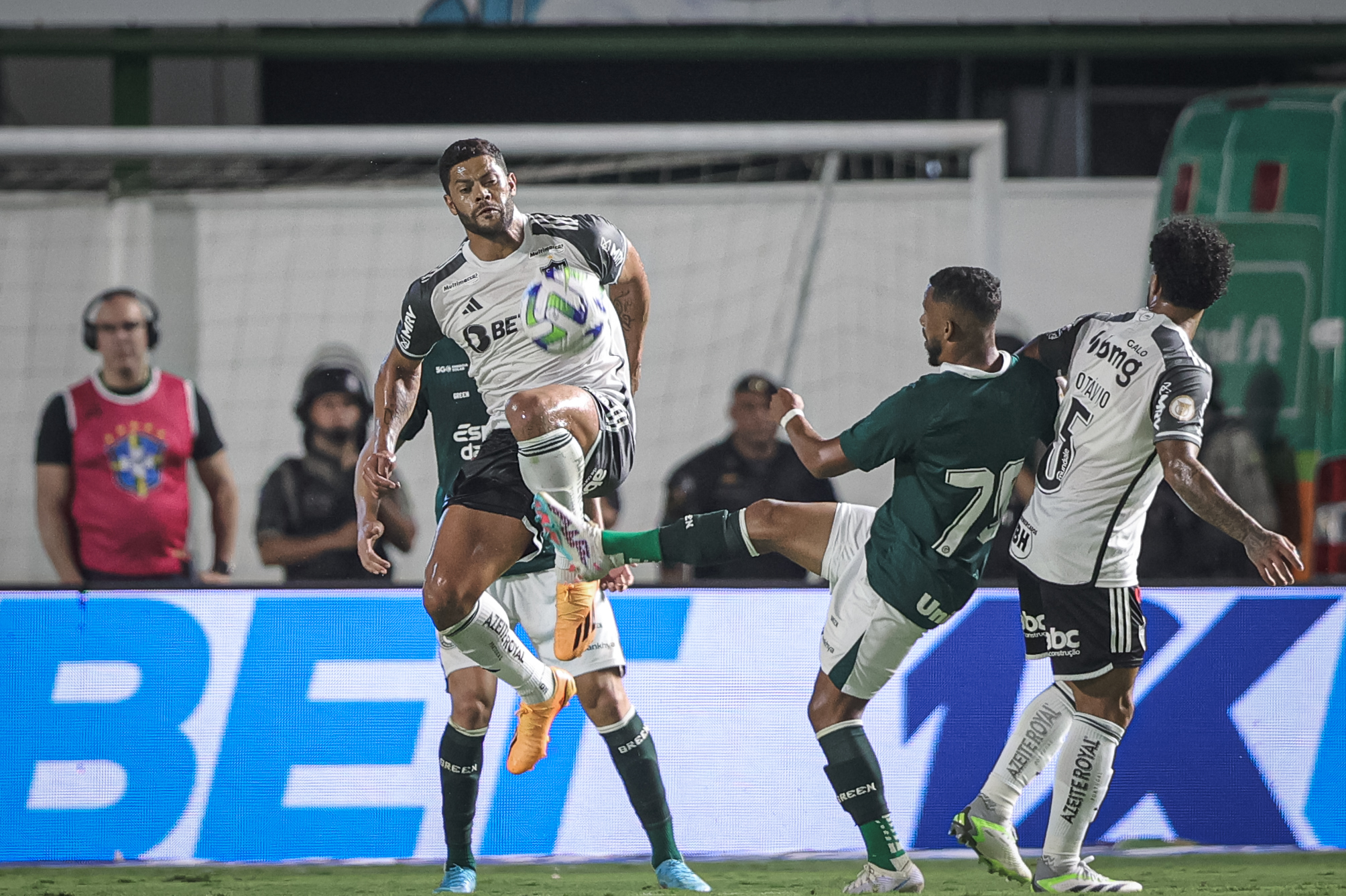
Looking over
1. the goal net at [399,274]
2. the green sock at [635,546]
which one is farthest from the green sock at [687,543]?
the goal net at [399,274]

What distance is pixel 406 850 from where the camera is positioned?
533 centimetres

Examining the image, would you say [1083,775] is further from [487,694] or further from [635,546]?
[487,694]

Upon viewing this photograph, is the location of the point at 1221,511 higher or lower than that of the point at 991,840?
higher

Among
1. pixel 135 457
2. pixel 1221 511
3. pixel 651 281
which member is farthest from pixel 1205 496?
pixel 651 281

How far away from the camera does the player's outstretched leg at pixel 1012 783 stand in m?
4.34

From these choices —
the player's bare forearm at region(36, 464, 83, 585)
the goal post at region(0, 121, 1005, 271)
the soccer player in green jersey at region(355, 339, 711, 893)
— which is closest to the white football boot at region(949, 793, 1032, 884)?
the soccer player in green jersey at region(355, 339, 711, 893)

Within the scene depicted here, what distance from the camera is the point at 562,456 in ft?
14.3

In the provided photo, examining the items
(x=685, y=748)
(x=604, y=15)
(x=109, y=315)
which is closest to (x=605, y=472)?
(x=685, y=748)

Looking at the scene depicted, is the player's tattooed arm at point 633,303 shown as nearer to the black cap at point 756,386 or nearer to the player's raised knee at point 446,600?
the player's raised knee at point 446,600

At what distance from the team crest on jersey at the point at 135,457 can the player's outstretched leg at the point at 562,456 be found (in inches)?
91.2

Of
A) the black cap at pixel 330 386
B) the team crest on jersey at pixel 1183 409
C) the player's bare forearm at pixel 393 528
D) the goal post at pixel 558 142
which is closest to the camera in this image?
the team crest on jersey at pixel 1183 409

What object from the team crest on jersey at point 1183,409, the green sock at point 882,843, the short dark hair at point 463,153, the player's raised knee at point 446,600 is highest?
the short dark hair at point 463,153

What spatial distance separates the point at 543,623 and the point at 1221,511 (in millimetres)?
2187

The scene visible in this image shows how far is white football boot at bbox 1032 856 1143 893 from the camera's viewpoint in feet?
14.0
